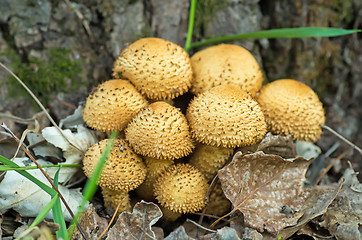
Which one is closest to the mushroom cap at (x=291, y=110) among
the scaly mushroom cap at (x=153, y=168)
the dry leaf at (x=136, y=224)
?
the scaly mushroom cap at (x=153, y=168)

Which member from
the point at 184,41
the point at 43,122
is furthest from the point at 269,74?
the point at 43,122

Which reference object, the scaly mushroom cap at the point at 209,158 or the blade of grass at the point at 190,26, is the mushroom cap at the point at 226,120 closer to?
the scaly mushroom cap at the point at 209,158

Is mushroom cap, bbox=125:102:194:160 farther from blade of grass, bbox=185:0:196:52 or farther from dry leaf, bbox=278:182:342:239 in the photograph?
blade of grass, bbox=185:0:196:52

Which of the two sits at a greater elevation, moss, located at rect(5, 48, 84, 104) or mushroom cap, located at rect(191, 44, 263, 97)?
mushroom cap, located at rect(191, 44, 263, 97)

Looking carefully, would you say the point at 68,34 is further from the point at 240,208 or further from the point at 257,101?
the point at 240,208

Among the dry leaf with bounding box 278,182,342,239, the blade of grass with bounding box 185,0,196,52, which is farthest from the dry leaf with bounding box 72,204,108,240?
the blade of grass with bounding box 185,0,196,52

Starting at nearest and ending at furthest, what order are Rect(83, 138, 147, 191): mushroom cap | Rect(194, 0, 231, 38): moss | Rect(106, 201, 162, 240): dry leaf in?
Rect(106, 201, 162, 240): dry leaf → Rect(83, 138, 147, 191): mushroom cap → Rect(194, 0, 231, 38): moss

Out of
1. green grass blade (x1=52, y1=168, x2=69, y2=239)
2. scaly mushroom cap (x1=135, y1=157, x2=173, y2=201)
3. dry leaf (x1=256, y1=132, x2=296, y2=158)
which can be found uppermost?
dry leaf (x1=256, y1=132, x2=296, y2=158)
